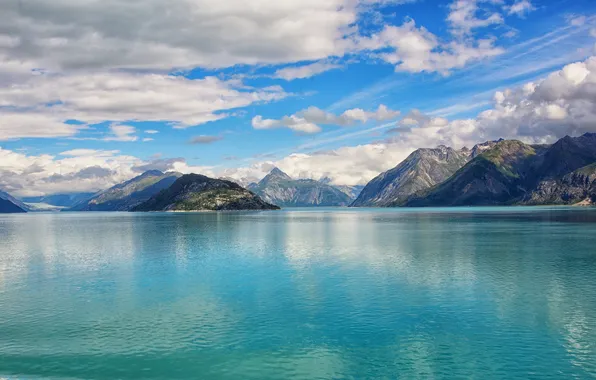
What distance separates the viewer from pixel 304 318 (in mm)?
61438

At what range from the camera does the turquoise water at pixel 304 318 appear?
4447 centimetres

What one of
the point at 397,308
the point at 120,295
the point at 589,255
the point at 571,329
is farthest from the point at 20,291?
the point at 589,255

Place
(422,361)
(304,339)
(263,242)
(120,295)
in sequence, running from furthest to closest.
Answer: (263,242) → (120,295) → (304,339) → (422,361)

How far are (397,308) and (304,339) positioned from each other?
1895cm

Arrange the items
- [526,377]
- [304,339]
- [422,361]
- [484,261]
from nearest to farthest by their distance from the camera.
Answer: [526,377]
[422,361]
[304,339]
[484,261]

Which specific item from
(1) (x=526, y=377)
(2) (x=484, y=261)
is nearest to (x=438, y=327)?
(1) (x=526, y=377)

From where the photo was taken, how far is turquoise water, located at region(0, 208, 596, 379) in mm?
44469

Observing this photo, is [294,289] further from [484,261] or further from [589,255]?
[589,255]

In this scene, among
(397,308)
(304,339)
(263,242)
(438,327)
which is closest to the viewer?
(304,339)

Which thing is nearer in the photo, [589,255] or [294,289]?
[294,289]

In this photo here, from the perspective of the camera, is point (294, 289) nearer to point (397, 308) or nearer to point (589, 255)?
point (397, 308)

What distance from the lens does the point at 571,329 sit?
178ft

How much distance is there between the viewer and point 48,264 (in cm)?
11481

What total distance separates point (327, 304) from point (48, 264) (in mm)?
83257
